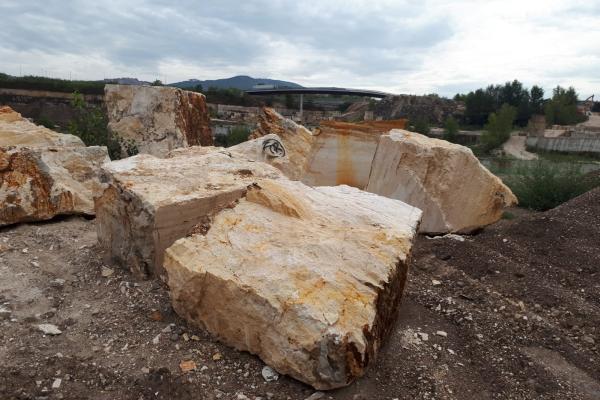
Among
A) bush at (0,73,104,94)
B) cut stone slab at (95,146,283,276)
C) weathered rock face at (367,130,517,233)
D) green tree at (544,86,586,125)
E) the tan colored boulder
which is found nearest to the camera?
cut stone slab at (95,146,283,276)

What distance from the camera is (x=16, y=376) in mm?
2336

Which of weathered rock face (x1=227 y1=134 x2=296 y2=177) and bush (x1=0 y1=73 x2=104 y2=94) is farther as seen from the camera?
bush (x1=0 y1=73 x2=104 y2=94)

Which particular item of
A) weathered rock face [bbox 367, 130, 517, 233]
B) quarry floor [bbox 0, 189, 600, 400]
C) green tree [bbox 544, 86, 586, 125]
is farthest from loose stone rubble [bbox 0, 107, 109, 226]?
green tree [bbox 544, 86, 586, 125]

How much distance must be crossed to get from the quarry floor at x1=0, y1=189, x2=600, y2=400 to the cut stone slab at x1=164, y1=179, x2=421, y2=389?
142mm

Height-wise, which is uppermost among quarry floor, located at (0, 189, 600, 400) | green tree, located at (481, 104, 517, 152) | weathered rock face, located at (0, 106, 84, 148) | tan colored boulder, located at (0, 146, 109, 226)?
weathered rock face, located at (0, 106, 84, 148)

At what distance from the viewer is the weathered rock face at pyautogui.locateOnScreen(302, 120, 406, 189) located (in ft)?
16.8

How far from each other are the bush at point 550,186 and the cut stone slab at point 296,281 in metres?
4.56

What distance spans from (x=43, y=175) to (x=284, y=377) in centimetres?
347

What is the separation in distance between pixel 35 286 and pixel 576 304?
367 centimetres

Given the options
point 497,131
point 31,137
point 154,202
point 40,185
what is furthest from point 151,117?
point 497,131

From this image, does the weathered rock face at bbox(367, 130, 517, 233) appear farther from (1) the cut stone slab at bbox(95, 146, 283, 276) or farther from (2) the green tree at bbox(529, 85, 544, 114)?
(2) the green tree at bbox(529, 85, 544, 114)

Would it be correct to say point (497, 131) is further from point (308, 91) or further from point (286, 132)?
point (286, 132)

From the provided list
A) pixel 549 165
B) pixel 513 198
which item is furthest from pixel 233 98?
pixel 513 198

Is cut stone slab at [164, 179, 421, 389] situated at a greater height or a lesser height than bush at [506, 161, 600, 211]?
greater
